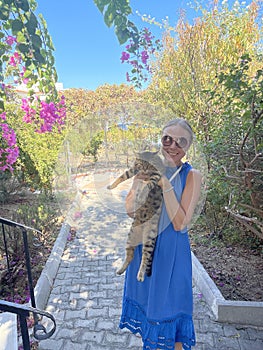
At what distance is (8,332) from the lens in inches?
76.2

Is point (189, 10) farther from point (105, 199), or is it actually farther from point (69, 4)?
point (105, 199)

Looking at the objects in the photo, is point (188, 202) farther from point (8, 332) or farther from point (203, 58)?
point (203, 58)

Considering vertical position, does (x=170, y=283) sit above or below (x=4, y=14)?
below

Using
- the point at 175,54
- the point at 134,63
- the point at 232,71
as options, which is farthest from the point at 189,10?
the point at 134,63

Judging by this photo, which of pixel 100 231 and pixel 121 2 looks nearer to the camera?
pixel 121 2

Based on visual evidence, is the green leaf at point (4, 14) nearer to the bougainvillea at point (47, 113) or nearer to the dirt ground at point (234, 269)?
the bougainvillea at point (47, 113)

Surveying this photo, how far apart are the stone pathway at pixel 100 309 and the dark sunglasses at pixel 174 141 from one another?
0.39m

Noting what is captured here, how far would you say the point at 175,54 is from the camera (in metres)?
4.76

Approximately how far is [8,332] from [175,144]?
1.91 meters

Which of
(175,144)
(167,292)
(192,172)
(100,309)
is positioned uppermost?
(175,144)

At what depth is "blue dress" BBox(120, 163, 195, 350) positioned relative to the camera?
1472 mm

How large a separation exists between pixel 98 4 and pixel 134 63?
55 centimetres

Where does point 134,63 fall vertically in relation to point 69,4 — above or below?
below

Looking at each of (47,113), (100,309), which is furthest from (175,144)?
(100,309)
